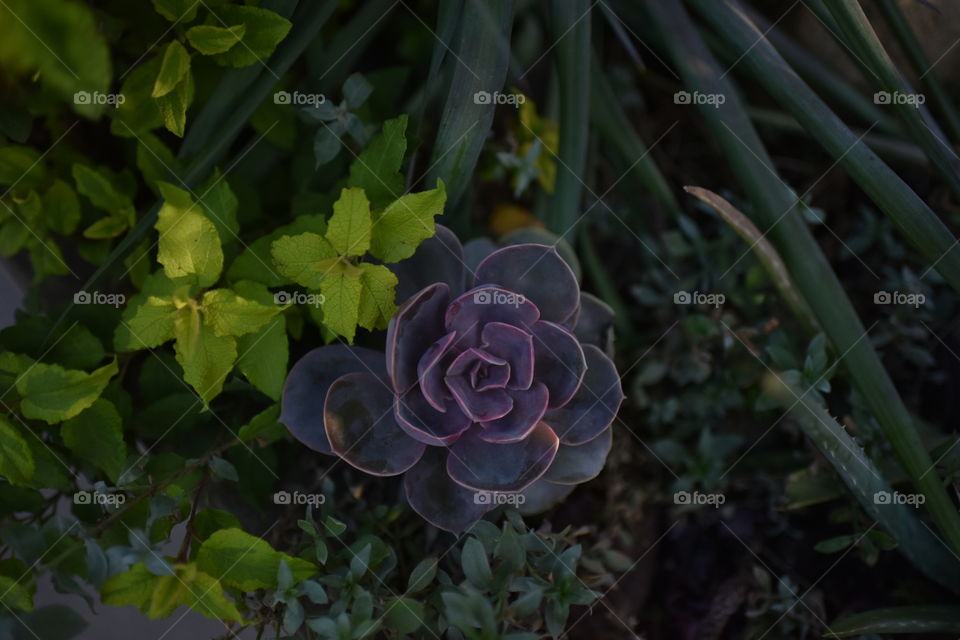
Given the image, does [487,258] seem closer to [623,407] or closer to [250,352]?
[250,352]

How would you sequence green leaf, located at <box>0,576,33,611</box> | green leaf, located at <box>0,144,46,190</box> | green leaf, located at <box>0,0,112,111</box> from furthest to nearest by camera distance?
green leaf, located at <box>0,144,46,190</box>
green leaf, located at <box>0,576,33,611</box>
green leaf, located at <box>0,0,112,111</box>

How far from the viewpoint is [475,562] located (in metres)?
0.56

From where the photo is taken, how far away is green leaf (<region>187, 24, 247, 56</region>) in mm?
555

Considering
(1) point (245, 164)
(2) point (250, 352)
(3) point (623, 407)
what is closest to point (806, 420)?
(3) point (623, 407)

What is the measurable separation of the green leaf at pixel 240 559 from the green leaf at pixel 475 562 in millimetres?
118

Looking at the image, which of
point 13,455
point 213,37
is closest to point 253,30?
point 213,37

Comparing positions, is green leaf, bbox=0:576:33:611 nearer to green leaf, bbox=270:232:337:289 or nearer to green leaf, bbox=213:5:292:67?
green leaf, bbox=270:232:337:289

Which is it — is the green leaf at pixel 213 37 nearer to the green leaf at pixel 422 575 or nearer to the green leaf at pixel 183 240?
the green leaf at pixel 183 240

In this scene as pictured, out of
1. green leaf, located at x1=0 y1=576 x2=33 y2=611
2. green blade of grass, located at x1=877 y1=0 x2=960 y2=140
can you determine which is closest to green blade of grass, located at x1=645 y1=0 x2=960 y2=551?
green blade of grass, located at x1=877 y1=0 x2=960 y2=140

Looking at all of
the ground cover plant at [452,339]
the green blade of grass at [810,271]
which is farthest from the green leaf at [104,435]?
the green blade of grass at [810,271]

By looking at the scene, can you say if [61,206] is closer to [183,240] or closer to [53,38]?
[183,240]

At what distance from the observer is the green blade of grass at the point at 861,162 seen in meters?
0.60

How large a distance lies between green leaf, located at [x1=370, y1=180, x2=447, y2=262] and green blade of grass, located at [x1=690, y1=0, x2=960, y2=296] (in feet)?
0.97

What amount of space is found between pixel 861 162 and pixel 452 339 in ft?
1.13
